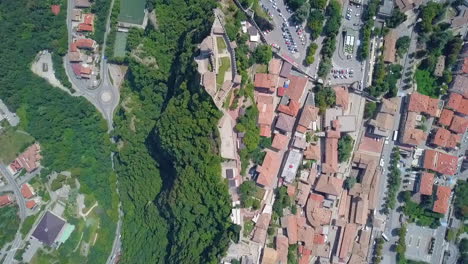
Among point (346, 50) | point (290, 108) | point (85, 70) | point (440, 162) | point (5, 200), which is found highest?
point (346, 50)

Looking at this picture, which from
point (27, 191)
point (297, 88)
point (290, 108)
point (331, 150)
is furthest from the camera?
point (27, 191)

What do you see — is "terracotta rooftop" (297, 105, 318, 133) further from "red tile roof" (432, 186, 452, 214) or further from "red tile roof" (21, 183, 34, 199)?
"red tile roof" (21, 183, 34, 199)

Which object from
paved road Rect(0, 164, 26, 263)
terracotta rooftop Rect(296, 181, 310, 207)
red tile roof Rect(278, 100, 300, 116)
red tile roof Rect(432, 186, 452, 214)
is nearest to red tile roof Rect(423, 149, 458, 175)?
red tile roof Rect(432, 186, 452, 214)

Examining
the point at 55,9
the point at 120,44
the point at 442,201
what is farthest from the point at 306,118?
the point at 55,9

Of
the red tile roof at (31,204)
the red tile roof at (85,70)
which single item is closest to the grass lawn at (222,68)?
the red tile roof at (85,70)

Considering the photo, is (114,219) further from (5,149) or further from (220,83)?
(220,83)

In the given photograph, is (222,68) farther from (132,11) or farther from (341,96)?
(132,11)

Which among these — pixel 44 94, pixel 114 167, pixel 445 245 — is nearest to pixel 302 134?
pixel 445 245
